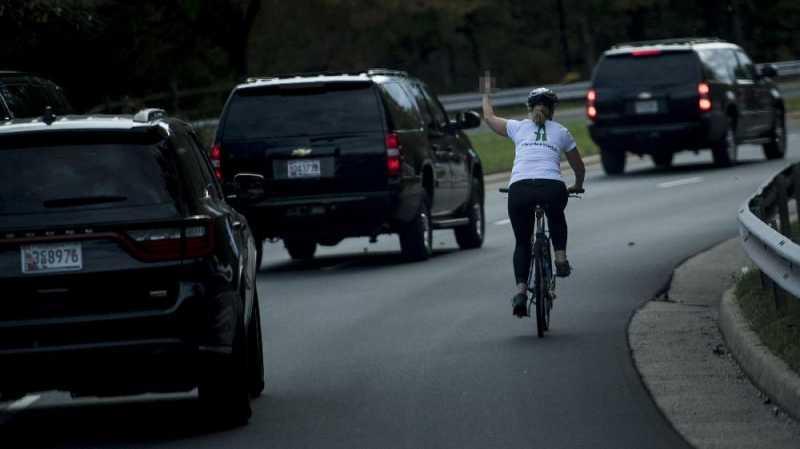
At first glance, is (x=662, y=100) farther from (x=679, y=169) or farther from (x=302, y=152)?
(x=302, y=152)

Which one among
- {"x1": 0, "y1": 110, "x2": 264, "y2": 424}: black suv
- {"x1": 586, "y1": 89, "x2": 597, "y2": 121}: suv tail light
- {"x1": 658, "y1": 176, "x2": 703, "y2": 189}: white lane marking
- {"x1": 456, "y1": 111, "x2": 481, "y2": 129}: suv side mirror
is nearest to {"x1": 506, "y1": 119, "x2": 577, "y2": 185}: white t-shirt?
{"x1": 0, "y1": 110, "x2": 264, "y2": 424}: black suv

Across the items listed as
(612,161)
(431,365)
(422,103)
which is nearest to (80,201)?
(431,365)

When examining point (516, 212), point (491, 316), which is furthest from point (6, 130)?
point (491, 316)

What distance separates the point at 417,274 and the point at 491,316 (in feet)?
12.4

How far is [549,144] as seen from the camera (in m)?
14.1

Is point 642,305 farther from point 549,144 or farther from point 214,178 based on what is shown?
point 214,178

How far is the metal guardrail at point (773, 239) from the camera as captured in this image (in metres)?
10.4

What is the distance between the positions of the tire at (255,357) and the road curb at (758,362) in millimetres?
2674

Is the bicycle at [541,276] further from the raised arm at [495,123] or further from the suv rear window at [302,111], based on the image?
the suv rear window at [302,111]

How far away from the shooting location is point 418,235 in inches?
790

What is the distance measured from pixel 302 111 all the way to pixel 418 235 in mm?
1779

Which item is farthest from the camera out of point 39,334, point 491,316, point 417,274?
point 417,274

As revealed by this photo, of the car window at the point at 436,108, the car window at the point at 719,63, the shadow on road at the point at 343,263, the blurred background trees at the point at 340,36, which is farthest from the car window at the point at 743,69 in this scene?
the shadow on road at the point at 343,263

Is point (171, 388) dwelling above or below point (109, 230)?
below
